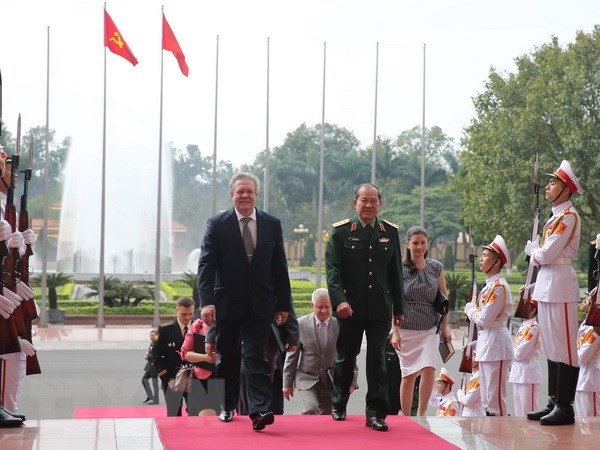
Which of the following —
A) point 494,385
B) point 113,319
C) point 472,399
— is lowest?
point 113,319

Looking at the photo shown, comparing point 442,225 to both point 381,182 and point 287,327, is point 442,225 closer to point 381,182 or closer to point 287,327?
point 381,182

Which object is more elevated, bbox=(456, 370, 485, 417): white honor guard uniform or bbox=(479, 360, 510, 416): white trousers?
bbox=(479, 360, 510, 416): white trousers

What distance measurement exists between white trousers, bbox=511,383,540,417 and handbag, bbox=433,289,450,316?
71.7 inches

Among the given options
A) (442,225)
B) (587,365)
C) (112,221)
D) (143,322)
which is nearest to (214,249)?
(587,365)

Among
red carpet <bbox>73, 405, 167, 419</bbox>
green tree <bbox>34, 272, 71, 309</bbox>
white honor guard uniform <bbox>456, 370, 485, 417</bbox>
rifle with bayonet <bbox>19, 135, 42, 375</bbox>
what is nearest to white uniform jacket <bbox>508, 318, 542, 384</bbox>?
white honor guard uniform <bbox>456, 370, 485, 417</bbox>

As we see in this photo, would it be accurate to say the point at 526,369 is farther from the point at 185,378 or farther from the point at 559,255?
the point at 185,378

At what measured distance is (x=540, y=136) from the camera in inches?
1289

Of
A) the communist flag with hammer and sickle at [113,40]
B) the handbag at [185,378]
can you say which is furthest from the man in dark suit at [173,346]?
the communist flag with hammer and sickle at [113,40]

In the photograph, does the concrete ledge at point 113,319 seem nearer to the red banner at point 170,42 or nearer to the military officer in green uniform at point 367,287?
the red banner at point 170,42

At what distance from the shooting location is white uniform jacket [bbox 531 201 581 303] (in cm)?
728

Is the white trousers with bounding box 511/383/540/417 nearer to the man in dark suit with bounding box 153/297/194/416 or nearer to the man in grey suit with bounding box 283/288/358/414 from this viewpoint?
the man in grey suit with bounding box 283/288/358/414

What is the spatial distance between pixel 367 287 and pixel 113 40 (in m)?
20.1

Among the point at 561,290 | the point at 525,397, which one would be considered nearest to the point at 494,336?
the point at 525,397

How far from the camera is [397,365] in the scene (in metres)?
9.21
